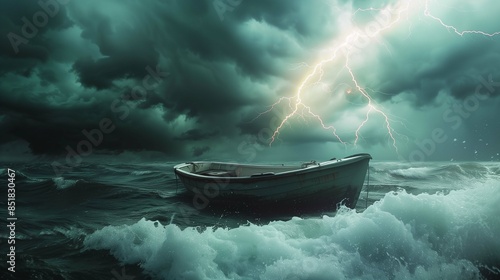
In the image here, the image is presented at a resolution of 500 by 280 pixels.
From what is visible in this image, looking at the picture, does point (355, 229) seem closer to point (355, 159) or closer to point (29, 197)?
point (355, 159)

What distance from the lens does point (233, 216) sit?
10719mm

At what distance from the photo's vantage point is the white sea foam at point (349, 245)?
17.9 feet

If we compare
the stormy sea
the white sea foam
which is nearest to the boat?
the stormy sea

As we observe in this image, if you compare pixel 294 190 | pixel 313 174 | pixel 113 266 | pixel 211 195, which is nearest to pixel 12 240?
pixel 113 266

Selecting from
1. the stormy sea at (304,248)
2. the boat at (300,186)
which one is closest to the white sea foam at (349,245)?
the stormy sea at (304,248)

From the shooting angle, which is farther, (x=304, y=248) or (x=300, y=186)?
(x=300, y=186)

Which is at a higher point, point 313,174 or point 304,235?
point 313,174

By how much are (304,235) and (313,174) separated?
3138 millimetres

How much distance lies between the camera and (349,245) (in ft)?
20.0

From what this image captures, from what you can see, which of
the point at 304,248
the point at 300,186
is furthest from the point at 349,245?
the point at 300,186

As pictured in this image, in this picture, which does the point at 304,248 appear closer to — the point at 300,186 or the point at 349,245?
the point at 349,245

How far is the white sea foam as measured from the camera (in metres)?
5.46

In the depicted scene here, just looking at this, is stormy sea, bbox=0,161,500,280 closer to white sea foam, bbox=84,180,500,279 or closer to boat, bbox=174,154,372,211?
white sea foam, bbox=84,180,500,279

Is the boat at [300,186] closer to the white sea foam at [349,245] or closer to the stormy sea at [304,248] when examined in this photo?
the stormy sea at [304,248]
